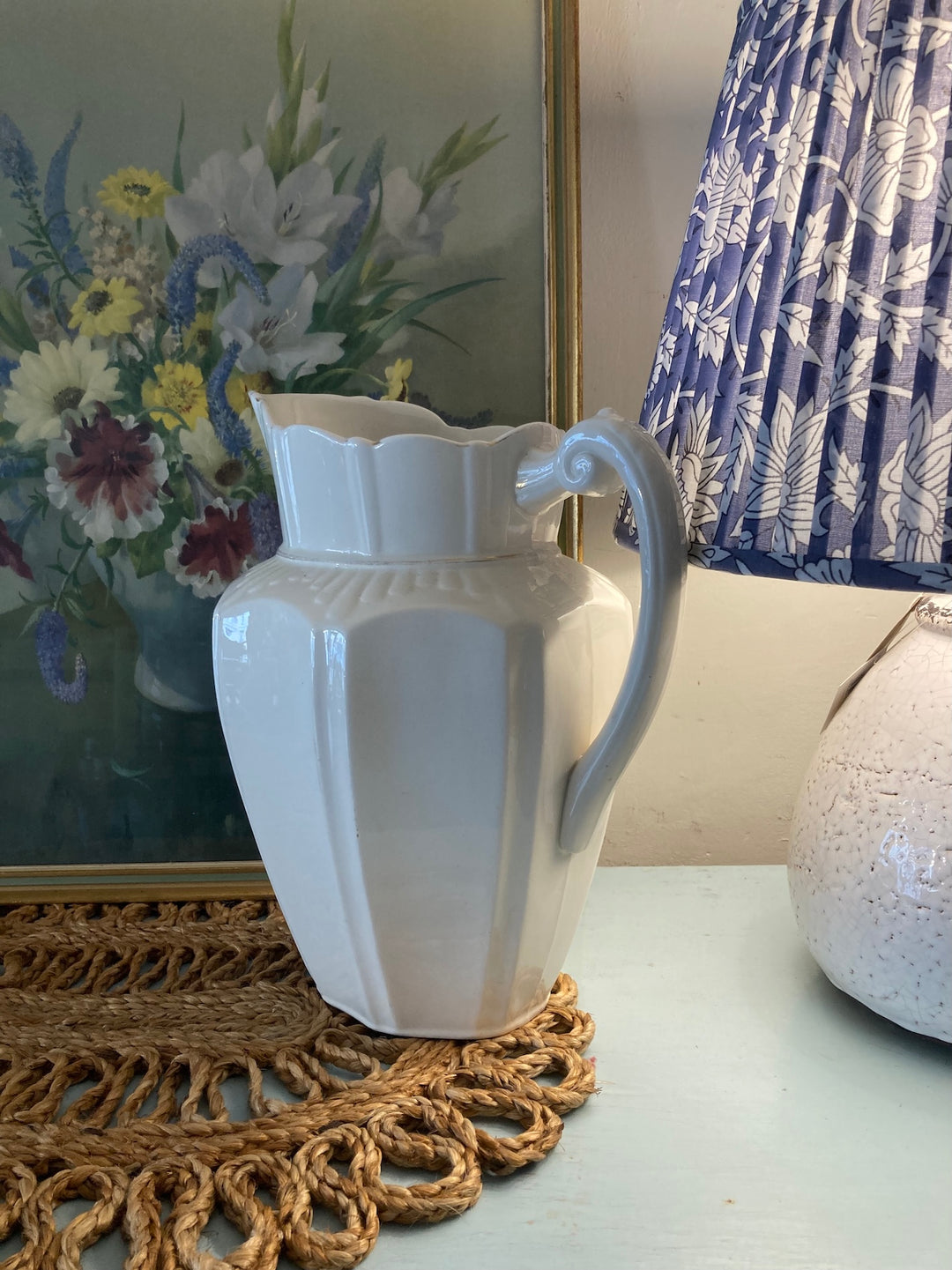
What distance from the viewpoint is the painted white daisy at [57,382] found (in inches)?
28.2

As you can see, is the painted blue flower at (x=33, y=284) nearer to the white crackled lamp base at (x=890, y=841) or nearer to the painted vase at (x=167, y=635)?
the painted vase at (x=167, y=635)

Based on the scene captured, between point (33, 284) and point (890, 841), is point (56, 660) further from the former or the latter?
point (890, 841)

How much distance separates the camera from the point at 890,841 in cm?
52

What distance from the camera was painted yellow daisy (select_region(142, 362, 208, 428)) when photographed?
2.36 ft

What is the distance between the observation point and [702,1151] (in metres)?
0.47

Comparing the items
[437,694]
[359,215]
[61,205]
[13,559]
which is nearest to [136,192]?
[61,205]

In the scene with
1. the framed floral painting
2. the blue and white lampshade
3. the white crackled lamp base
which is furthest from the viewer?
the framed floral painting

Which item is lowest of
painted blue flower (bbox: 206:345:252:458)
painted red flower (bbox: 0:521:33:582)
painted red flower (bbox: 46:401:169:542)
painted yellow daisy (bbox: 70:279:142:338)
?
painted red flower (bbox: 0:521:33:582)

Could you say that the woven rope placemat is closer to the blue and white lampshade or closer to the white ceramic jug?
the white ceramic jug

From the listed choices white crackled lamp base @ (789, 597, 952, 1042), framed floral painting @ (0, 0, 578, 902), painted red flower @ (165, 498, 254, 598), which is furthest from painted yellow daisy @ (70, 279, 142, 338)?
white crackled lamp base @ (789, 597, 952, 1042)

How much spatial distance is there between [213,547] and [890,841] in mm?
500

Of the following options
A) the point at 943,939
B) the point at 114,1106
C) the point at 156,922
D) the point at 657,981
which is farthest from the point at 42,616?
the point at 943,939

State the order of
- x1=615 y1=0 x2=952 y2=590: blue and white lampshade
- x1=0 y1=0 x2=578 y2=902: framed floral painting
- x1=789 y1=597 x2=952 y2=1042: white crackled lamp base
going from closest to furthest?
x1=615 y1=0 x2=952 y2=590: blue and white lampshade → x1=789 y1=597 x2=952 y2=1042: white crackled lamp base → x1=0 y1=0 x2=578 y2=902: framed floral painting

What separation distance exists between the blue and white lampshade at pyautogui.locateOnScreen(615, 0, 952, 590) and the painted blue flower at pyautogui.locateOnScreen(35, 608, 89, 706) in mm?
491
